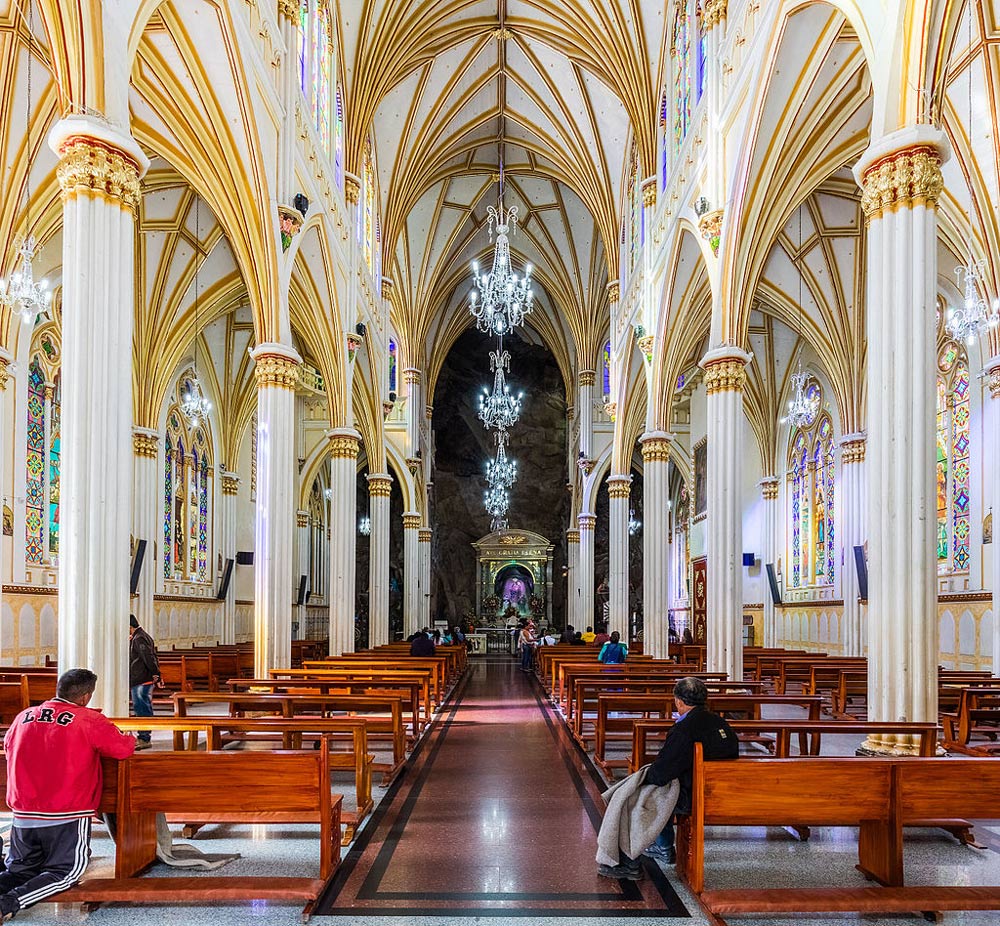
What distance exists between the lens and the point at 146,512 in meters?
22.5

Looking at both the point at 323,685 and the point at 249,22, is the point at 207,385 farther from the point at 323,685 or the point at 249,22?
the point at 323,685

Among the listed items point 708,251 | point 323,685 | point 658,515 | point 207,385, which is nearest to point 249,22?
point 708,251

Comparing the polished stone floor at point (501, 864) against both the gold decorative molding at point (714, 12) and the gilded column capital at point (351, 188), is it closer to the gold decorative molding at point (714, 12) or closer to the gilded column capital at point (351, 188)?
the gold decorative molding at point (714, 12)

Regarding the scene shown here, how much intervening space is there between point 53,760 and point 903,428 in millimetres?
7095

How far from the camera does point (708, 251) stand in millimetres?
15531

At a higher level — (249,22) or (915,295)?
(249,22)

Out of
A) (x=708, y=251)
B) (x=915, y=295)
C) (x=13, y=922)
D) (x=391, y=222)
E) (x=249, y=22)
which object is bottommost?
(x=13, y=922)

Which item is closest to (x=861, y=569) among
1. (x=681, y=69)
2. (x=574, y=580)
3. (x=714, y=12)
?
(x=681, y=69)

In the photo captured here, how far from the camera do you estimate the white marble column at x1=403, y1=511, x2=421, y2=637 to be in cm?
3394

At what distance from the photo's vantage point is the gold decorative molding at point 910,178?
8.51 m

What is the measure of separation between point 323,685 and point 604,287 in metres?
26.6

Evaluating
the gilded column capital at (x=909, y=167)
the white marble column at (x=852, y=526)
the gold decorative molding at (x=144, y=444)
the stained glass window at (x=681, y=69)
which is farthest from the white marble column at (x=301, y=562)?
the gilded column capital at (x=909, y=167)

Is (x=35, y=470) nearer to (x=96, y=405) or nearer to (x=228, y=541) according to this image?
(x=96, y=405)

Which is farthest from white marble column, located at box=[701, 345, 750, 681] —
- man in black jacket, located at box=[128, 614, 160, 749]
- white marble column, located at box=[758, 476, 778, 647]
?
white marble column, located at box=[758, 476, 778, 647]
